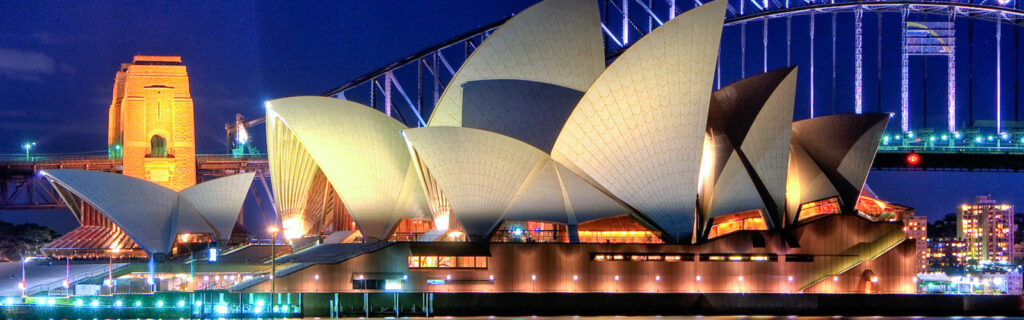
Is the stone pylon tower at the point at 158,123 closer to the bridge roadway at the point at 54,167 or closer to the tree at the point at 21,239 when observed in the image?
the bridge roadway at the point at 54,167

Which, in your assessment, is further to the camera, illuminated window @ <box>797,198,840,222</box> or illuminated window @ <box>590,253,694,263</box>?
illuminated window @ <box>797,198,840,222</box>

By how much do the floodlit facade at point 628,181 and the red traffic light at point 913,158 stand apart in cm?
2264

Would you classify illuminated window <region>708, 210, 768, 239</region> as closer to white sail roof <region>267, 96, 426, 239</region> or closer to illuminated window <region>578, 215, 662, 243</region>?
illuminated window <region>578, 215, 662, 243</region>

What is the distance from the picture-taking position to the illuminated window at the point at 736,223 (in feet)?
172

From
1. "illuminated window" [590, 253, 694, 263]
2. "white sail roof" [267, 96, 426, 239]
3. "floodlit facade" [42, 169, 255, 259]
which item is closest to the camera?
"illuminated window" [590, 253, 694, 263]

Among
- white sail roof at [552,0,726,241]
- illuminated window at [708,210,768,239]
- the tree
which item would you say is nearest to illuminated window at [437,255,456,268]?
white sail roof at [552,0,726,241]

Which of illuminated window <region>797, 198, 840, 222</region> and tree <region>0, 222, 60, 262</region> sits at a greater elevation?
illuminated window <region>797, 198, 840, 222</region>

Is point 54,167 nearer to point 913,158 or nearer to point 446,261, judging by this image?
point 446,261

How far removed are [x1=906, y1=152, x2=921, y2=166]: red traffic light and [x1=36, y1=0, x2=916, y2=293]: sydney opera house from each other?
21786 millimetres

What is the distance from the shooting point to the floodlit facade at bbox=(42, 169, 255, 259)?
6122cm

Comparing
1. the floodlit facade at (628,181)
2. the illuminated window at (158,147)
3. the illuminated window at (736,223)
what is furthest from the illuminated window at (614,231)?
the illuminated window at (158,147)

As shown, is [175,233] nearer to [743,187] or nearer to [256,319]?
[256,319]

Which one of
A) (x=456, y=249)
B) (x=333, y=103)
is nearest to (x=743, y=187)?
(x=456, y=249)

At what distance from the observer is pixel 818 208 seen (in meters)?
53.8
